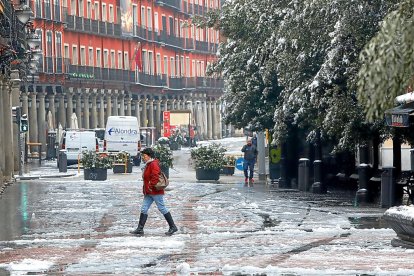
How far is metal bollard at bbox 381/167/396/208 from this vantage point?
29.3m

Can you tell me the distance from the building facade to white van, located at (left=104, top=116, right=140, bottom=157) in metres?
11.6

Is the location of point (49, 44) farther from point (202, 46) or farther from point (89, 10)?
point (202, 46)

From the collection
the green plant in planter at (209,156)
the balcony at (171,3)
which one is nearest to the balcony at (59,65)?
the balcony at (171,3)

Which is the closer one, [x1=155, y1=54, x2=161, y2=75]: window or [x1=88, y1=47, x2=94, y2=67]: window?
[x1=88, y1=47, x2=94, y2=67]: window

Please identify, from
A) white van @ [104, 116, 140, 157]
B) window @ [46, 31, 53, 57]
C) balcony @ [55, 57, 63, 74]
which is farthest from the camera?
balcony @ [55, 57, 63, 74]

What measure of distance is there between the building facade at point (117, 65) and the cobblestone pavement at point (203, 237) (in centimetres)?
4396

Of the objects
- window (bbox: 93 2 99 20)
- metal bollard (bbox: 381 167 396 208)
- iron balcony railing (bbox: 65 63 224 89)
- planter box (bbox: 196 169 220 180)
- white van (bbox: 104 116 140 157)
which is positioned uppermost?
window (bbox: 93 2 99 20)

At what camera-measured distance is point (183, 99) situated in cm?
11900

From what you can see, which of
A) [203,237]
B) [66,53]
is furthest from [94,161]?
[66,53]

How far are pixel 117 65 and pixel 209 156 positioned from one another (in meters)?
50.2

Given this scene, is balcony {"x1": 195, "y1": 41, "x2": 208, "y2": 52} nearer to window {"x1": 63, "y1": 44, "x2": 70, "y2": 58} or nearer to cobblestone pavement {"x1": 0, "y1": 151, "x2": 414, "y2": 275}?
window {"x1": 63, "y1": 44, "x2": 70, "y2": 58}

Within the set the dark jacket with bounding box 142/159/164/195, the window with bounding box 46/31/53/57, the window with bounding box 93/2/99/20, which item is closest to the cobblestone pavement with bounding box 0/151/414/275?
the dark jacket with bounding box 142/159/164/195

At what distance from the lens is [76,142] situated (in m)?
64.9

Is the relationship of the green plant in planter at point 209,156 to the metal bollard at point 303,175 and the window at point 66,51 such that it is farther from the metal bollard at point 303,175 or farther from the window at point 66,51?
the window at point 66,51
